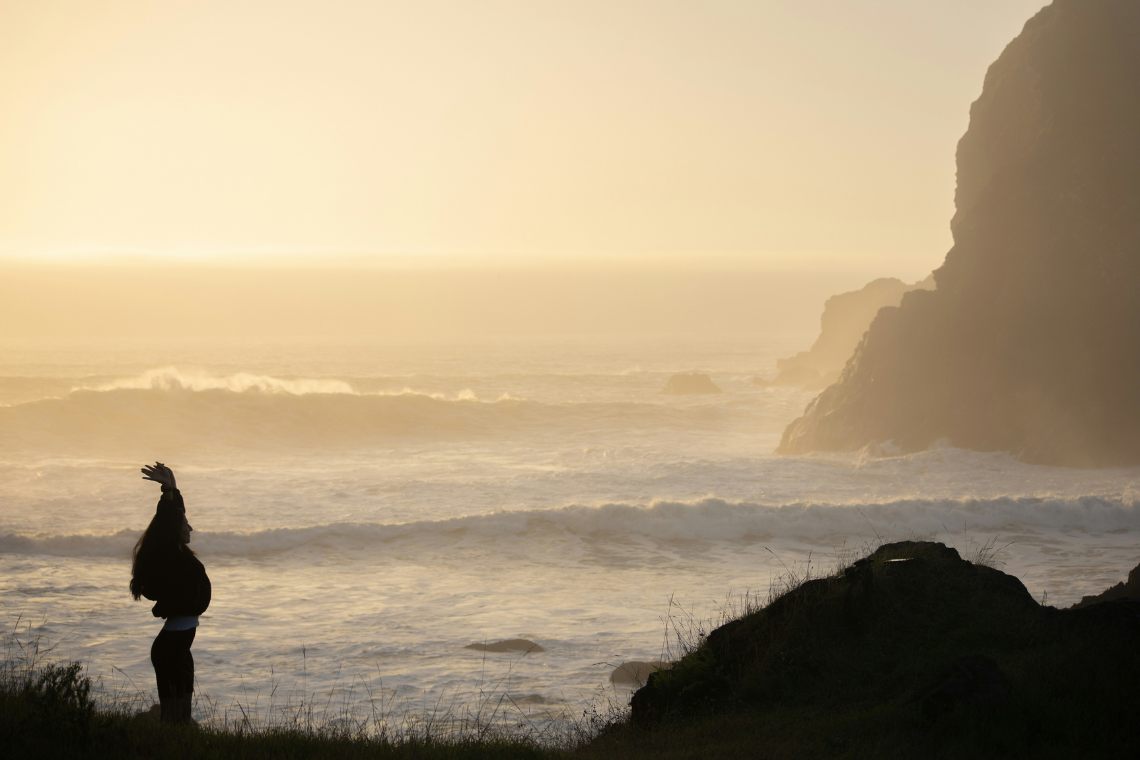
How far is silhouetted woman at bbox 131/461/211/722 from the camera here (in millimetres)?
6703

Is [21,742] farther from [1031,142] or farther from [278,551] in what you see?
[1031,142]

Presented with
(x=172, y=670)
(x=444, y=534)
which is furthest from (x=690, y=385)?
(x=172, y=670)

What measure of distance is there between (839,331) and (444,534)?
5577 cm

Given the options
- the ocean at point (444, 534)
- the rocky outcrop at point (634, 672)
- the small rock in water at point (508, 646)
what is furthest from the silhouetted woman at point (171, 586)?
the small rock in water at point (508, 646)

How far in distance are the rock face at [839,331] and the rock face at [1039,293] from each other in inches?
1331

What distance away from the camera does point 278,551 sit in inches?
780

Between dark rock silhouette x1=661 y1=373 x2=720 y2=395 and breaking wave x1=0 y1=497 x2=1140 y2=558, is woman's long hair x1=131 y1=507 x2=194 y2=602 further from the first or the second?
dark rock silhouette x1=661 y1=373 x2=720 y2=395

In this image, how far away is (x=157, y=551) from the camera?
22.0 ft

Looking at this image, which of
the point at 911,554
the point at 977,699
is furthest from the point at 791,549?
the point at 977,699

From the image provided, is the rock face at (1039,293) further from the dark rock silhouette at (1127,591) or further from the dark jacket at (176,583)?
the dark jacket at (176,583)

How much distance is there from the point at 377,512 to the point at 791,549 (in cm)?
977

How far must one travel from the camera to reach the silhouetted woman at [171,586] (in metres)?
6.70

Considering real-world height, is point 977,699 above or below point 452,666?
above

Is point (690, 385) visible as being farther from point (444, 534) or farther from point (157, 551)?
point (157, 551)
